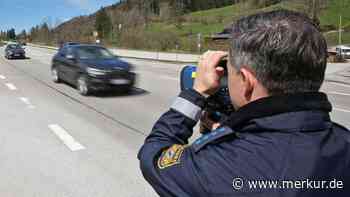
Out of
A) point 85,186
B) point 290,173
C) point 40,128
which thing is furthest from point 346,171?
point 40,128

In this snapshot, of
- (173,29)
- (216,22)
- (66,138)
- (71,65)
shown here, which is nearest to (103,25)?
(173,29)

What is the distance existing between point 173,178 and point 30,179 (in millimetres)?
3624

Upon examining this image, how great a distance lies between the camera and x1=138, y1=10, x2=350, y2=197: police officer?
1.11m

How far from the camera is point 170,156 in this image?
4.19 ft

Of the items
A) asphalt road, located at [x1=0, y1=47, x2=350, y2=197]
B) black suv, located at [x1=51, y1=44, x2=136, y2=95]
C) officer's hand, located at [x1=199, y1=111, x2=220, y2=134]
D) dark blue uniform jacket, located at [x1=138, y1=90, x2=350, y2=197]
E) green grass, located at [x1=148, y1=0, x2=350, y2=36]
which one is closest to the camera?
dark blue uniform jacket, located at [x1=138, y1=90, x2=350, y2=197]

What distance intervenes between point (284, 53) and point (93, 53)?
11866 millimetres

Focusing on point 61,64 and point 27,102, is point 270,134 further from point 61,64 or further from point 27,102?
point 61,64

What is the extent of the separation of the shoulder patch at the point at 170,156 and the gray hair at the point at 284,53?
0.36 meters

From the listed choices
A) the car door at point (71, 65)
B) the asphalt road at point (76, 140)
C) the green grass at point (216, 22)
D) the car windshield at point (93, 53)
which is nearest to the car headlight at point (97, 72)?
the asphalt road at point (76, 140)

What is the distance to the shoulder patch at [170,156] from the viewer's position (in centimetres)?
125

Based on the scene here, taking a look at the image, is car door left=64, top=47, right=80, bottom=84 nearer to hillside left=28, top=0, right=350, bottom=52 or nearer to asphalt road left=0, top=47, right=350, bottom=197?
asphalt road left=0, top=47, right=350, bottom=197

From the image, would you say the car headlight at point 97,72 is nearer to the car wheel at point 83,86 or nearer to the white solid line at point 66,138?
the car wheel at point 83,86

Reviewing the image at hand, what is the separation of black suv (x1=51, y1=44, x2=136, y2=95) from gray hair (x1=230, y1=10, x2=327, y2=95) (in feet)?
33.4

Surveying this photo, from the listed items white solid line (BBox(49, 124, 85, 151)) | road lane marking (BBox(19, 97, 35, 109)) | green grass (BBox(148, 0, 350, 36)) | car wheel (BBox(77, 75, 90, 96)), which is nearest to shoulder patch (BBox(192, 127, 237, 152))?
white solid line (BBox(49, 124, 85, 151))
